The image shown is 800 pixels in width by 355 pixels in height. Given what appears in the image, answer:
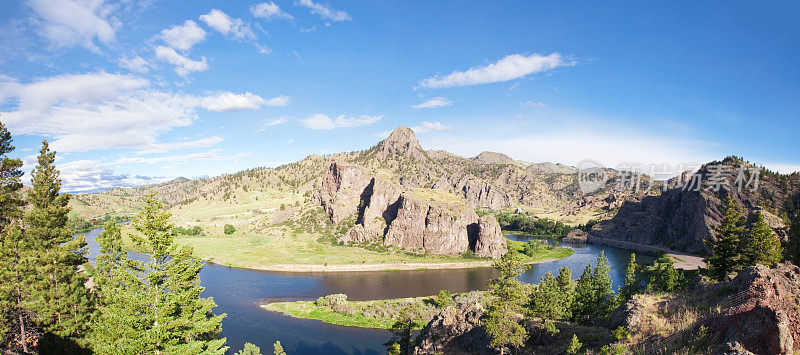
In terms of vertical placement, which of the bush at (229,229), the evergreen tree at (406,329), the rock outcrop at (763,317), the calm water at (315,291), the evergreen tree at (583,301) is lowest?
the calm water at (315,291)

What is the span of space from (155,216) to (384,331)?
162 feet

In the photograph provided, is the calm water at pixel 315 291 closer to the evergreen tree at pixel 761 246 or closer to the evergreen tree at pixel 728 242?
the evergreen tree at pixel 728 242

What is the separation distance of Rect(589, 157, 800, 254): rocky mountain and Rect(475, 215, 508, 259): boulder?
6681 centimetres

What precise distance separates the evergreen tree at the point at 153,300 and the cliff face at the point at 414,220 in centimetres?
11289

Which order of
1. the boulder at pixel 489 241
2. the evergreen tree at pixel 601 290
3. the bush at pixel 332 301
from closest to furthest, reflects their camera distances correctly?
the evergreen tree at pixel 601 290 → the bush at pixel 332 301 → the boulder at pixel 489 241

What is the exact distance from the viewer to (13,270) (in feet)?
82.4

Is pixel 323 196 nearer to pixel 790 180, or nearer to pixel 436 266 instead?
pixel 436 266

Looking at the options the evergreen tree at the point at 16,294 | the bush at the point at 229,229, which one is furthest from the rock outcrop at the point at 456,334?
the bush at the point at 229,229

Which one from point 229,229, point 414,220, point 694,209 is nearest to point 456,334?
point 414,220

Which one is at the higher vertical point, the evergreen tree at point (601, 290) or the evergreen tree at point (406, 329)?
the evergreen tree at point (601, 290)

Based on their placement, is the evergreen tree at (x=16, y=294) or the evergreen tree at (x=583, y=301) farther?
the evergreen tree at (x=583, y=301)

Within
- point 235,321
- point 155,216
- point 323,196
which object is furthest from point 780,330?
point 323,196

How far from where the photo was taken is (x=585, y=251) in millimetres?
144875

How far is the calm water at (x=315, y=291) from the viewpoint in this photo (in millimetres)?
54700
